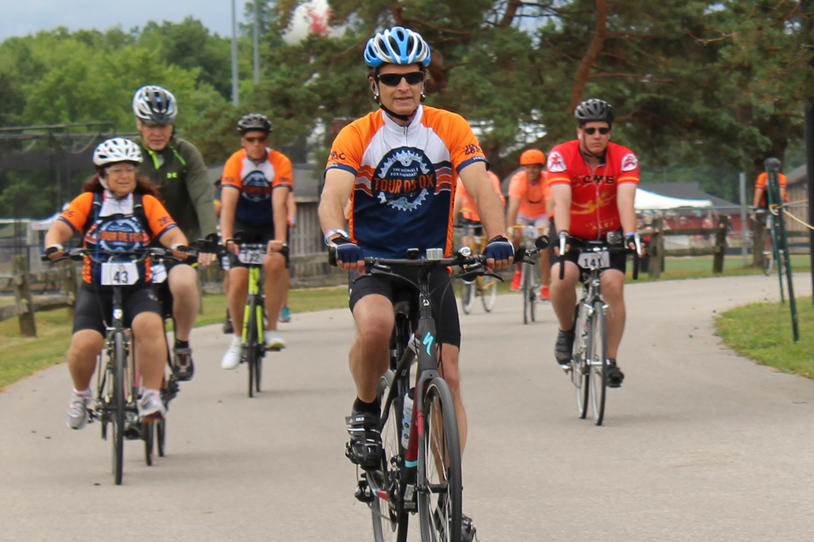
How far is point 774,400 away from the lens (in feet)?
33.8

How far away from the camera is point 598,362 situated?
9.75m

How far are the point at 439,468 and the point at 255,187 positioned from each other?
301 inches

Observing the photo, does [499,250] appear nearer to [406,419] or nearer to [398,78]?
[406,419]

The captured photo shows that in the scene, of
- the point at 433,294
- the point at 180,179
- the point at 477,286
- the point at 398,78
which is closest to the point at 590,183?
the point at 180,179

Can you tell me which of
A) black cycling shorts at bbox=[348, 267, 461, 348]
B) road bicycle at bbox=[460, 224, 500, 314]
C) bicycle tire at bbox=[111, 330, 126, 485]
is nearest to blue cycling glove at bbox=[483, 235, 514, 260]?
black cycling shorts at bbox=[348, 267, 461, 348]

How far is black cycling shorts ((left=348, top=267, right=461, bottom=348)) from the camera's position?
229 inches

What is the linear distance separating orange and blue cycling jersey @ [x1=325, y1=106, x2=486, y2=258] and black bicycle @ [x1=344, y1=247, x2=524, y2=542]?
0.23 meters

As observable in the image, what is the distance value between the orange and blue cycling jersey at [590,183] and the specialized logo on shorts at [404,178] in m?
4.16

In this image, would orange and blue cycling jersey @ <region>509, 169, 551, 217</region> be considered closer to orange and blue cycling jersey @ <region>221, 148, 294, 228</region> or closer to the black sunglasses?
orange and blue cycling jersey @ <region>221, 148, 294, 228</region>

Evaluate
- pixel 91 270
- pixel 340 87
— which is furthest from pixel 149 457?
pixel 340 87

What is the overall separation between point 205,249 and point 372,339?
347 centimetres

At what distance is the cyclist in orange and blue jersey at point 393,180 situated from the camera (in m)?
6.01

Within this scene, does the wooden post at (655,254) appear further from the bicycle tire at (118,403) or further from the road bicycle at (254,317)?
the bicycle tire at (118,403)

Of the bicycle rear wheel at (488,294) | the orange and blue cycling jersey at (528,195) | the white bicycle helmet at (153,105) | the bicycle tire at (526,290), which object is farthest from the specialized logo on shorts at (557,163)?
the bicycle rear wheel at (488,294)
